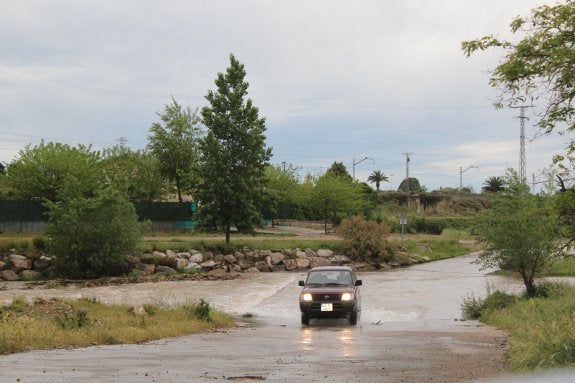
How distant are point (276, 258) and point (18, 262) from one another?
53.9ft

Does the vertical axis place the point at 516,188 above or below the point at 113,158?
below

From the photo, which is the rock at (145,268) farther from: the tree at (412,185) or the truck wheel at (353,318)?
the tree at (412,185)

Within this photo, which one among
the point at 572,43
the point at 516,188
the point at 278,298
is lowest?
the point at 278,298

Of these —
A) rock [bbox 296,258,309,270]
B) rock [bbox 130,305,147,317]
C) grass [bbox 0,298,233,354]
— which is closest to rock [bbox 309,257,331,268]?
rock [bbox 296,258,309,270]

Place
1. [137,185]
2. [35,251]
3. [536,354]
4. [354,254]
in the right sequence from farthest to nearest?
[137,185] → [354,254] → [35,251] → [536,354]

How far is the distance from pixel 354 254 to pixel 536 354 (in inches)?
1497

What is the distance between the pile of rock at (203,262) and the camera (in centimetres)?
3634

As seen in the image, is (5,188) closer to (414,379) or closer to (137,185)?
(137,185)

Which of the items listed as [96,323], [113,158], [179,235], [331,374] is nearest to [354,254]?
[179,235]

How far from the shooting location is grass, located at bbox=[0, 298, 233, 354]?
41.8ft

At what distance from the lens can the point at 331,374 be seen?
9.38 metres

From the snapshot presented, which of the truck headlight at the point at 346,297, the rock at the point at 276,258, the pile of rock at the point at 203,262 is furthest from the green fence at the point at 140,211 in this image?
the truck headlight at the point at 346,297

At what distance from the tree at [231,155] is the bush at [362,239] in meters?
8.61

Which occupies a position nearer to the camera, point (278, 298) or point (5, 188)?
point (278, 298)
